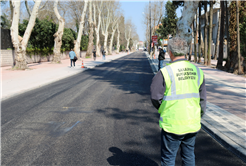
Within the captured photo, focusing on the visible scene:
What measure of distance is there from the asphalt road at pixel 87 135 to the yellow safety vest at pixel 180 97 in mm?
1406

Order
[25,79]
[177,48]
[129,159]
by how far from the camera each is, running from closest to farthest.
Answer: [177,48] < [129,159] < [25,79]

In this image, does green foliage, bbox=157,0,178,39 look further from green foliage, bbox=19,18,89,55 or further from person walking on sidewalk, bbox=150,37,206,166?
person walking on sidewalk, bbox=150,37,206,166

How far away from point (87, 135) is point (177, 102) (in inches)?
113

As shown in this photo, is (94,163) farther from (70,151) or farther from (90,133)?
(90,133)

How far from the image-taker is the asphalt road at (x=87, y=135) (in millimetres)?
3742

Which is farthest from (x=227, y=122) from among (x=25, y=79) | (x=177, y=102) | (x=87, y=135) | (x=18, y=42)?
(x=18, y=42)

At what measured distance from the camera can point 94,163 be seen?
3.58 m

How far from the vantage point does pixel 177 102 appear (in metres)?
2.42

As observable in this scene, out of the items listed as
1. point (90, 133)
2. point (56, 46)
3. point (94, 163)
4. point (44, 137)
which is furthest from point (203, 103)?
point (56, 46)

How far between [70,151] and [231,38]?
1565 cm

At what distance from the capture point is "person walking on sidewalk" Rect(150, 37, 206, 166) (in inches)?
94.6

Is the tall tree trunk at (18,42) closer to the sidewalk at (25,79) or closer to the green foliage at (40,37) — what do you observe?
the sidewalk at (25,79)

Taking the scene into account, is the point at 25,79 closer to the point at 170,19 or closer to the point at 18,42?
the point at 18,42

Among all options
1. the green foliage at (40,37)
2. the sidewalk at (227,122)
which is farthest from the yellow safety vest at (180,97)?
the green foliage at (40,37)
